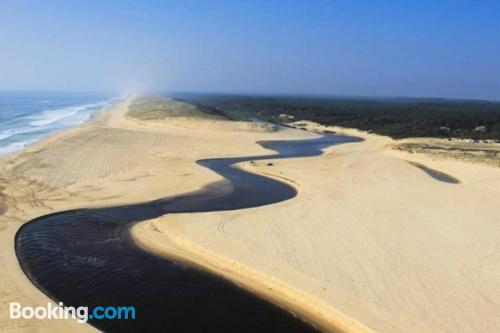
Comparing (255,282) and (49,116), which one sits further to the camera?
(49,116)

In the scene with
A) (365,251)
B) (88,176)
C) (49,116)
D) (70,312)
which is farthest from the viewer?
(49,116)

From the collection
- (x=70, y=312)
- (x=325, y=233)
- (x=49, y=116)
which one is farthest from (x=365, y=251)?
(x=49, y=116)

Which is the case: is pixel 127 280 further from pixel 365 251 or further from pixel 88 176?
pixel 88 176

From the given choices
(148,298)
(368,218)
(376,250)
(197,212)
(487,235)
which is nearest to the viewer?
(148,298)

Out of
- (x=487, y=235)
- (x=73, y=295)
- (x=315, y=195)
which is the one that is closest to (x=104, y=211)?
(x=73, y=295)

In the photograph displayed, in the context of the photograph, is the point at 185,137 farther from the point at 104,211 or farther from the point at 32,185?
the point at 104,211

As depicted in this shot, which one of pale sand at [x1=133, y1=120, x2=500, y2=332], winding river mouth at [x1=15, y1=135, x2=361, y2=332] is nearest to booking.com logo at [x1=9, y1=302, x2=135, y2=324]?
winding river mouth at [x1=15, y1=135, x2=361, y2=332]

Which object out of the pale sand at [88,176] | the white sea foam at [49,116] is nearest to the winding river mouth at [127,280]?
the pale sand at [88,176]

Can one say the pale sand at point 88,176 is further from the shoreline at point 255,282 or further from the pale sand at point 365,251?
the pale sand at point 365,251
